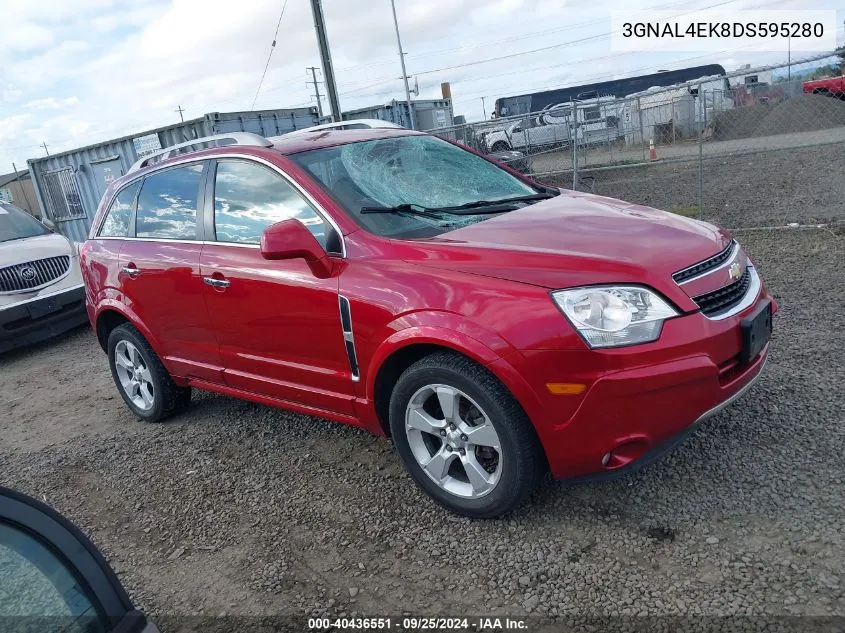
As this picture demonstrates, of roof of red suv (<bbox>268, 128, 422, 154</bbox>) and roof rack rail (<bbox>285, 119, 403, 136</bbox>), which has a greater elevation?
roof rack rail (<bbox>285, 119, 403, 136</bbox>)

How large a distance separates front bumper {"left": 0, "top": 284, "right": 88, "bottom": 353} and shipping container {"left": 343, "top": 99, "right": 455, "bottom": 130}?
10704 millimetres

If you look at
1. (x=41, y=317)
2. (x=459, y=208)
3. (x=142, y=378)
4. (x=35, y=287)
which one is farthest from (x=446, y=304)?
(x=35, y=287)

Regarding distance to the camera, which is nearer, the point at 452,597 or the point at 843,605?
the point at 843,605

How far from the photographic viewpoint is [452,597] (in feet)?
8.82

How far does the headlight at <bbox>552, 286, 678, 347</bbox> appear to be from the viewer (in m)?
2.65

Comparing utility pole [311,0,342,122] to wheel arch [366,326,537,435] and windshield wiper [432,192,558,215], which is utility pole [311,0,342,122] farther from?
wheel arch [366,326,537,435]

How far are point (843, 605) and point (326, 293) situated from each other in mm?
2408

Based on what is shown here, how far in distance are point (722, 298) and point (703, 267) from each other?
15cm

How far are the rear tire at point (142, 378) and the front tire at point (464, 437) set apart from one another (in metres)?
2.29

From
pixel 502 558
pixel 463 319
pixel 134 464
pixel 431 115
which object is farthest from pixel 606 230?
pixel 431 115

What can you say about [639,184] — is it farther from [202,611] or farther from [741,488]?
[202,611]

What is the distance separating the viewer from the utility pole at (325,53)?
12.5 m

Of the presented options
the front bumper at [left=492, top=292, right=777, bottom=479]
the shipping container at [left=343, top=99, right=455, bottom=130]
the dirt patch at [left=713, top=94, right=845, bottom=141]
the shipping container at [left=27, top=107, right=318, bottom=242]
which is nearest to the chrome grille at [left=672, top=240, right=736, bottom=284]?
the front bumper at [left=492, top=292, right=777, bottom=479]

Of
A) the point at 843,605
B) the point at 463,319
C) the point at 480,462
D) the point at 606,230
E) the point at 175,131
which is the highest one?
the point at 175,131
